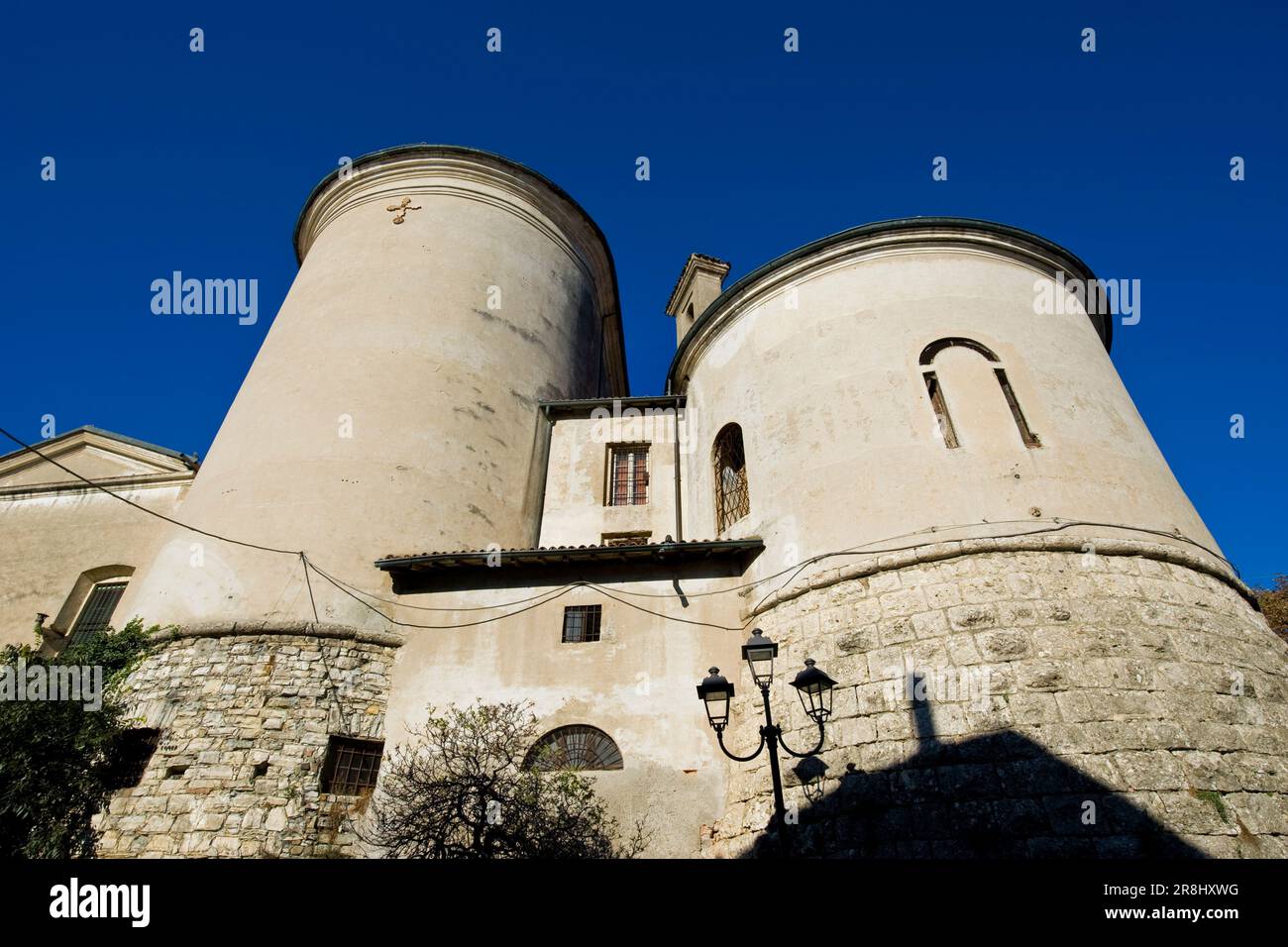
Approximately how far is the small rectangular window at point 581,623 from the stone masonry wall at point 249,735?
2.79m

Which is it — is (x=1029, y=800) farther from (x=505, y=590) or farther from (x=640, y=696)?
(x=505, y=590)

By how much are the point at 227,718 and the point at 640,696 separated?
566 cm

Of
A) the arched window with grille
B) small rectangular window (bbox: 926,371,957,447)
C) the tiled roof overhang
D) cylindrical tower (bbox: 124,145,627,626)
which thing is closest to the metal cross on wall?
cylindrical tower (bbox: 124,145,627,626)

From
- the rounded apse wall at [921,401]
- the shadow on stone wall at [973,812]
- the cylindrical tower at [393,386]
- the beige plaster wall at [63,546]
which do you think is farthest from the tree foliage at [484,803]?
the beige plaster wall at [63,546]

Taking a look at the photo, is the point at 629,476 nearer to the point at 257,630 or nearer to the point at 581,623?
the point at 581,623

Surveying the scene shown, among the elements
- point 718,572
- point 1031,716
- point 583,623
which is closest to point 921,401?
point 718,572

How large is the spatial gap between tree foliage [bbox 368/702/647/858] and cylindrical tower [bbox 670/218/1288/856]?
5.81ft

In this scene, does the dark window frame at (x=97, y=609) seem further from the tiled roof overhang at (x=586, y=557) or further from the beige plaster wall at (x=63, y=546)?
the tiled roof overhang at (x=586, y=557)

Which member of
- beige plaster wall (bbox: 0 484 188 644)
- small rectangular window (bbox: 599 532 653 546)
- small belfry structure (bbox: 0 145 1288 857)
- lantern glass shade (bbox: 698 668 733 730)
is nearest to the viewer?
lantern glass shade (bbox: 698 668 733 730)

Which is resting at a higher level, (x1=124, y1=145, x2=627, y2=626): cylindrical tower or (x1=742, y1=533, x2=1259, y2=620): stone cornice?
(x1=124, y1=145, x2=627, y2=626): cylindrical tower

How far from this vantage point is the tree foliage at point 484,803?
8031 mm

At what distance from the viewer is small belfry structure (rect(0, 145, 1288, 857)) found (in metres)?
7.55

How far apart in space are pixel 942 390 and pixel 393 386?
9.90 m

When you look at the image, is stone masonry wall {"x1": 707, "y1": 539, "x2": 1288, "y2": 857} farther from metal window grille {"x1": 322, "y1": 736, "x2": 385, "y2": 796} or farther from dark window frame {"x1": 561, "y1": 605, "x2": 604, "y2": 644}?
metal window grille {"x1": 322, "y1": 736, "x2": 385, "y2": 796}
